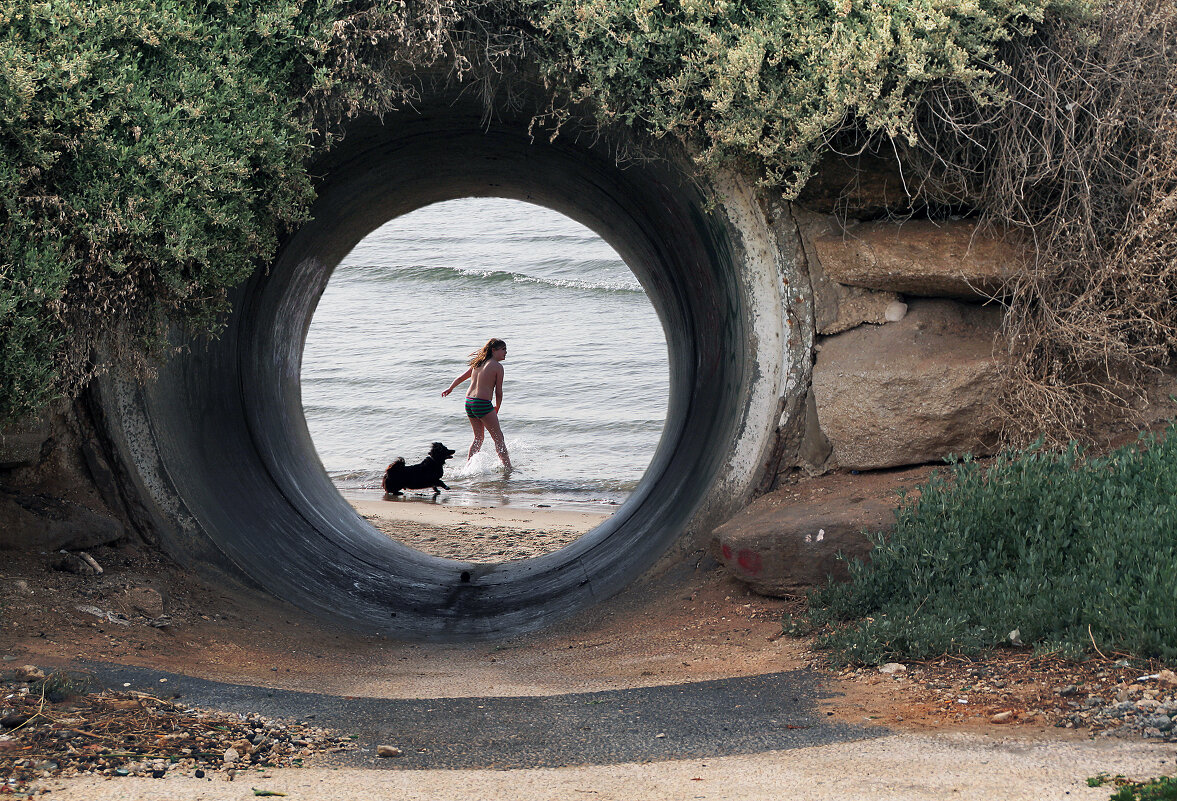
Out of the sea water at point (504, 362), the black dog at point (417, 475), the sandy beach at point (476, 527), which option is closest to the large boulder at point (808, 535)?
the sandy beach at point (476, 527)

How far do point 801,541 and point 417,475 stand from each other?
938 cm

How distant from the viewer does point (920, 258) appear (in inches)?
186

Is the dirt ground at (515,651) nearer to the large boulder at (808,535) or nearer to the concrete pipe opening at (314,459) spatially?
the large boulder at (808,535)

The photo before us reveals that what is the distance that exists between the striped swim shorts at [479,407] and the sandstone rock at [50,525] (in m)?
9.10

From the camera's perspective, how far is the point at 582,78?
476 cm

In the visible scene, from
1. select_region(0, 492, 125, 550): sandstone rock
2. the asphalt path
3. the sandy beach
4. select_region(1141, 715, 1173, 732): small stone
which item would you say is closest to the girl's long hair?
the sandy beach

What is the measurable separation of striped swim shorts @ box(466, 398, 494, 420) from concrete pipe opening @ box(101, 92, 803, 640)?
5023 millimetres

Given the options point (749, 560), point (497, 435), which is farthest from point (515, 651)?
point (497, 435)

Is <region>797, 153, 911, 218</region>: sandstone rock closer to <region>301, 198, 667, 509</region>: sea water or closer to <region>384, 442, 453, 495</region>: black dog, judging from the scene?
<region>301, 198, 667, 509</region>: sea water

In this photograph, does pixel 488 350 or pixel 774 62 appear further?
pixel 488 350

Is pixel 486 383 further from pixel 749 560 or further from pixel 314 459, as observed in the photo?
pixel 749 560

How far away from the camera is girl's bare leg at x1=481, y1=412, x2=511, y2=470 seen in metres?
14.3

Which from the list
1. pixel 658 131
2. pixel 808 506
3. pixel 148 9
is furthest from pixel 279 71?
pixel 808 506

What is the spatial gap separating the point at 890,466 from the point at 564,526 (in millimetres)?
6847
